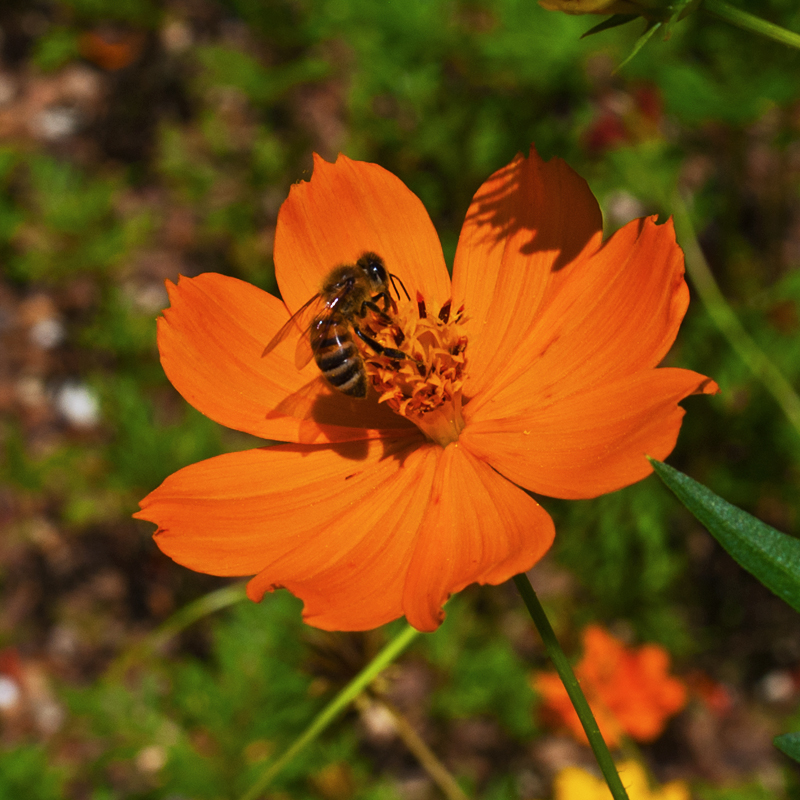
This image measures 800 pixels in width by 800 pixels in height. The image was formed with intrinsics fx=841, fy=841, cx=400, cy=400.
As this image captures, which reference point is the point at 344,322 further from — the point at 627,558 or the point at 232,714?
the point at 627,558

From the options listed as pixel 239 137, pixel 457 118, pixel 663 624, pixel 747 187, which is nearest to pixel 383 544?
pixel 663 624

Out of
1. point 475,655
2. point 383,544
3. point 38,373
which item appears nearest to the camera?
point 383,544

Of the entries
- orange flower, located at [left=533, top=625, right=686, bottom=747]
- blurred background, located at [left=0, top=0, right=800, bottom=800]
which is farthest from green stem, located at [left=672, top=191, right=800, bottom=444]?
orange flower, located at [left=533, top=625, right=686, bottom=747]

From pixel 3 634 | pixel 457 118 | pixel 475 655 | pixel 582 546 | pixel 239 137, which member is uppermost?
pixel 457 118

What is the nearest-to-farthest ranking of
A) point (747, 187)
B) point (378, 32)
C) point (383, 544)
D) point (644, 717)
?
point (383, 544) → point (644, 717) → point (378, 32) → point (747, 187)

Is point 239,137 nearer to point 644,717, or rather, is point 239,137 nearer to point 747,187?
point 747,187

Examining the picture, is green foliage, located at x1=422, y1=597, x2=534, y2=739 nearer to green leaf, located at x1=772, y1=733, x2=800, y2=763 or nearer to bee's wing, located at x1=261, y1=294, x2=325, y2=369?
bee's wing, located at x1=261, y1=294, x2=325, y2=369

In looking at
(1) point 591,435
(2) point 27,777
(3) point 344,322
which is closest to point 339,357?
(3) point 344,322
